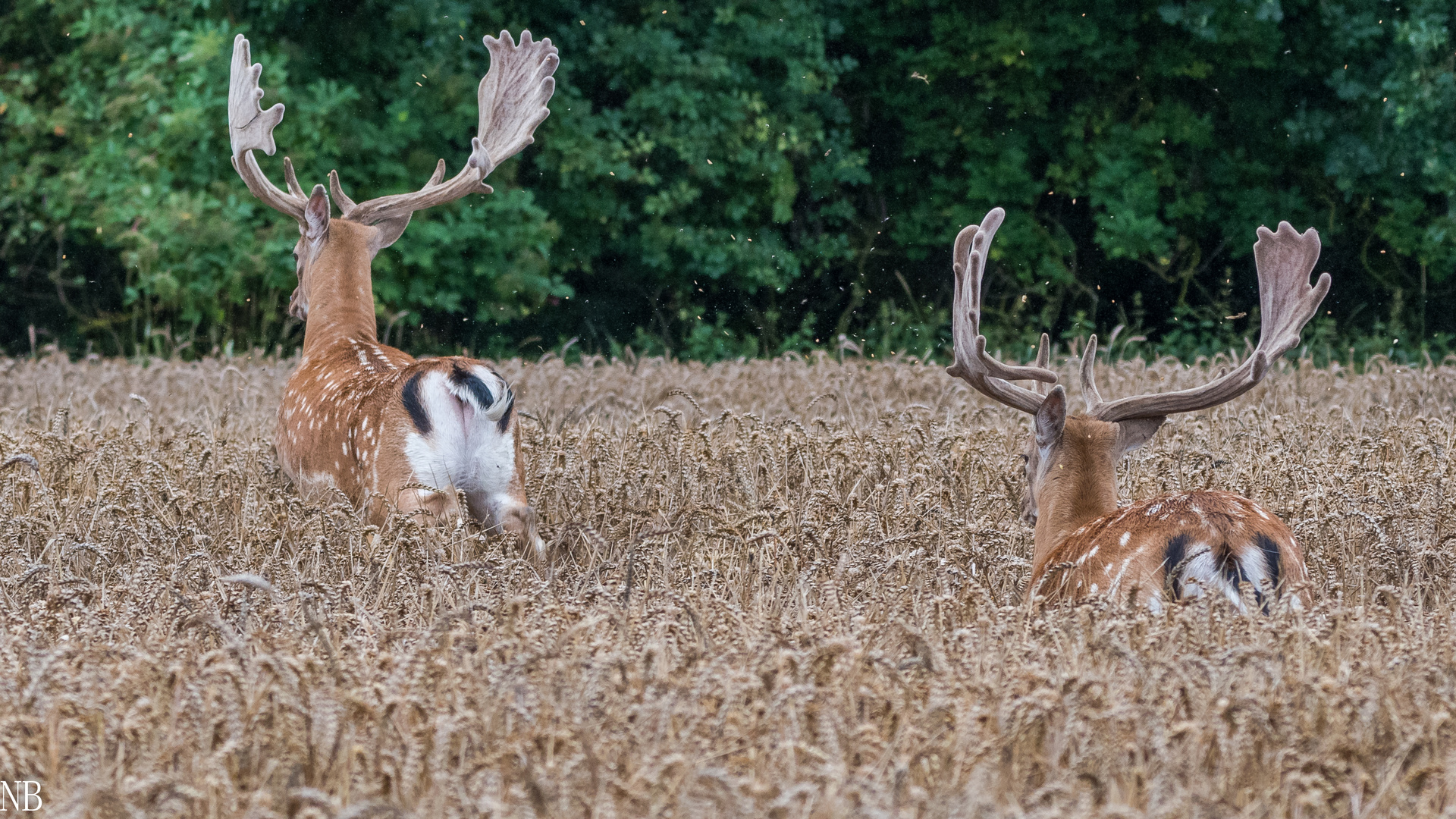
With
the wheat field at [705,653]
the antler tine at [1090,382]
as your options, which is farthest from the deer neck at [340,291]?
the antler tine at [1090,382]

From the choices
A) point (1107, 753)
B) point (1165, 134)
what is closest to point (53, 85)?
point (1165, 134)

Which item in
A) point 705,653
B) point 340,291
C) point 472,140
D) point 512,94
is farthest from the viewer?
point 512,94

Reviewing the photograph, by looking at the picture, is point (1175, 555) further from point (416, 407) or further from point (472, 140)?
point (472, 140)

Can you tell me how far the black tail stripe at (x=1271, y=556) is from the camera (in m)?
3.47

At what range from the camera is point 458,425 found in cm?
471

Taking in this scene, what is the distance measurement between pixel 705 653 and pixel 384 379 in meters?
2.43

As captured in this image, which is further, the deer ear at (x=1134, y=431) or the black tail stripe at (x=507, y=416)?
the black tail stripe at (x=507, y=416)

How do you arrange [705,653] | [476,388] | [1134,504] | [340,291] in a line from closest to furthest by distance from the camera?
[705,653] → [1134,504] → [476,388] → [340,291]

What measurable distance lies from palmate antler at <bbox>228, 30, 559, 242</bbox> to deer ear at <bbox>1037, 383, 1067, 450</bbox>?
3.02 meters

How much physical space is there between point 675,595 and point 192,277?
11.9 meters

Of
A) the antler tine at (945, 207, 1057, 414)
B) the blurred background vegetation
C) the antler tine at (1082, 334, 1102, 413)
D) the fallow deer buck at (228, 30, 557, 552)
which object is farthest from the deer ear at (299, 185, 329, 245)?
the blurred background vegetation

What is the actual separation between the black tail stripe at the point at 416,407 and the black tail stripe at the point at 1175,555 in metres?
2.25

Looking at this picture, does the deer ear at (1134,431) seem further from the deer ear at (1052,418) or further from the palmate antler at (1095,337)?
the deer ear at (1052,418)

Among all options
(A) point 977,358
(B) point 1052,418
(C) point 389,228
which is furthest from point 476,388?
(C) point 389,228
